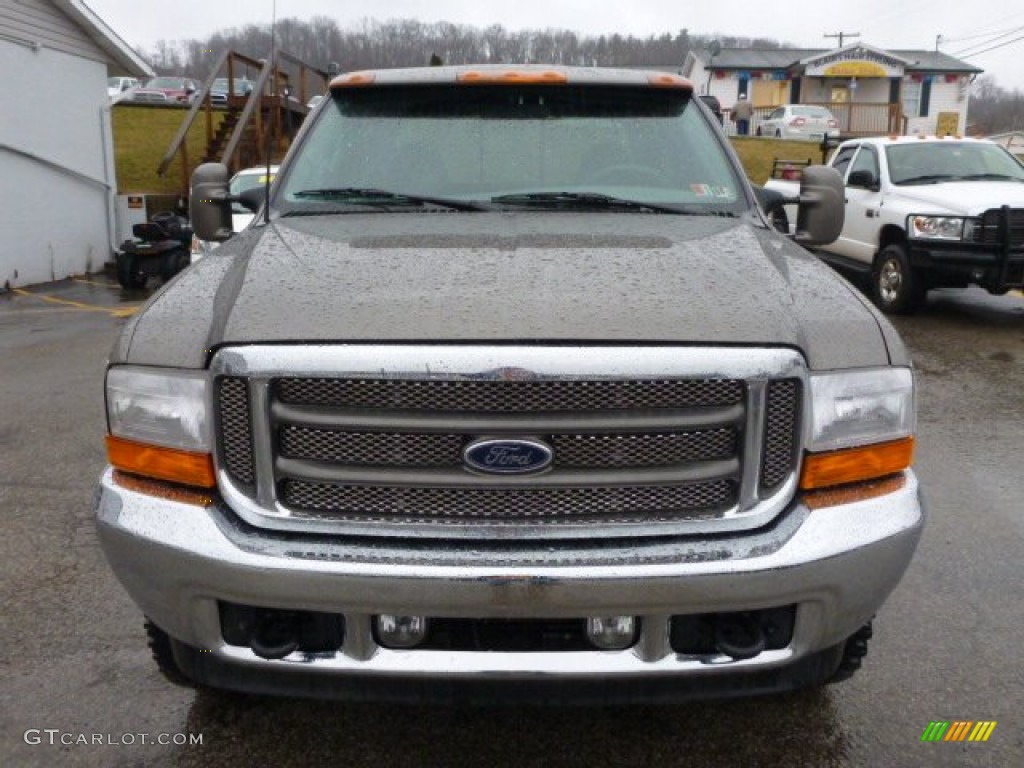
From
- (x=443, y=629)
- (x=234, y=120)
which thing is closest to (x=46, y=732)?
→ (x=443, y=629)

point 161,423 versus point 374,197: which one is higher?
point 374,197

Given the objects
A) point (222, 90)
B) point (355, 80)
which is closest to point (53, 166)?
point (355, 80)

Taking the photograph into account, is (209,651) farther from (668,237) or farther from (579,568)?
(668,237)

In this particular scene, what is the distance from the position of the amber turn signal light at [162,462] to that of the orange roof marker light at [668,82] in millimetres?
2264

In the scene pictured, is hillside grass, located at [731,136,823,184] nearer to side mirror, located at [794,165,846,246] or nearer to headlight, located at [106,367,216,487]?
side mirror, located at [794,165,846,246]

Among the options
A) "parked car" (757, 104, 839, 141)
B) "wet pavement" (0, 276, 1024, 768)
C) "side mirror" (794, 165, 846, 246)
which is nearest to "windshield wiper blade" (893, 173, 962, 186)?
"wet pavement" (0, 276, 1024, 768)

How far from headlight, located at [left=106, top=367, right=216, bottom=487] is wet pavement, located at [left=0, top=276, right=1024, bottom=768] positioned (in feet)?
2.92

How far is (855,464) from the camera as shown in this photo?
7.01 feet

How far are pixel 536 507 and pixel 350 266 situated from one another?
81cm

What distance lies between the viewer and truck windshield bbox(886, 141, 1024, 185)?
Result: 31.4 ft

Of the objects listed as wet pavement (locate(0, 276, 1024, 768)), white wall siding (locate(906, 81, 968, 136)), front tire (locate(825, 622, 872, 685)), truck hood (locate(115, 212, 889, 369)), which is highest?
white wall siding (locate(906, 81, 968, 136))

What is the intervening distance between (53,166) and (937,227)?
12.3 metres

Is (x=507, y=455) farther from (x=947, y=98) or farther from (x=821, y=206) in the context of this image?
(x=947, y=98)

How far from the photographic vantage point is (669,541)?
203 cm
